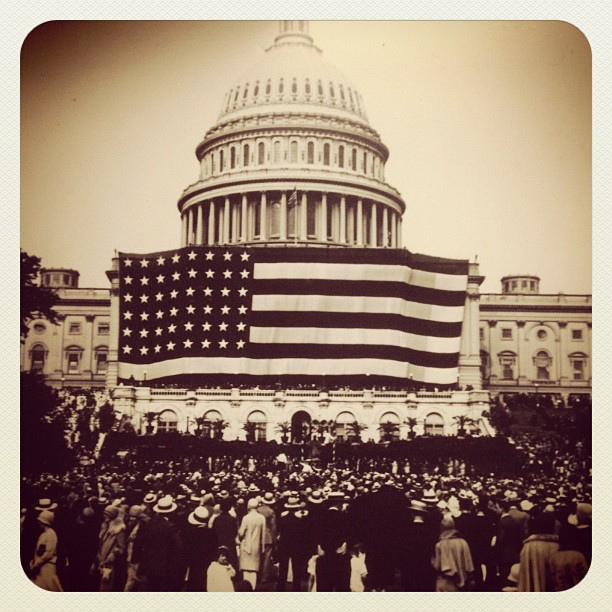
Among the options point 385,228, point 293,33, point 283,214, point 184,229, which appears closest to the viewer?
point 293,33

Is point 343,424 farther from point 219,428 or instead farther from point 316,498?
point 316,498

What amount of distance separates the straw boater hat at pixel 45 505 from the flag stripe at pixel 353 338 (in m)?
4.40

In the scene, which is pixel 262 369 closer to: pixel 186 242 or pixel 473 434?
pixel 186 242

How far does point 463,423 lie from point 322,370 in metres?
2.31

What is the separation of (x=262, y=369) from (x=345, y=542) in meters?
3.80

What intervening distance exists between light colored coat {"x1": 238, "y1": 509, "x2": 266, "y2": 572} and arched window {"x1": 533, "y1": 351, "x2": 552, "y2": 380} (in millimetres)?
4661

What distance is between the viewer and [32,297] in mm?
13320

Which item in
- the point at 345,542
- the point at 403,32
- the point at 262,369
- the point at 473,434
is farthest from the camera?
the point at 262,369

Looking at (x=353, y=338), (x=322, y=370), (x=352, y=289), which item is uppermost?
(x=352, y=289)

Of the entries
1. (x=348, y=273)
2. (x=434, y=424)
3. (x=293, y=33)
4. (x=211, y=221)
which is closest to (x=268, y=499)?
(x=434, y=424)

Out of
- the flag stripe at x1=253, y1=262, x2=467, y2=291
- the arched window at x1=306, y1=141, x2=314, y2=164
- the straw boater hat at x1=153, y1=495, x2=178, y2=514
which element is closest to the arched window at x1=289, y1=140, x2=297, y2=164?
the arched window at x1=306, y1=141, x2=314, y2=164

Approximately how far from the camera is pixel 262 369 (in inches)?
621

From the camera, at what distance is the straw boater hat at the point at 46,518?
504 inches

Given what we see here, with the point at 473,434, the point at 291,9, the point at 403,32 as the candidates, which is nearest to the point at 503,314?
the point at 473,434
